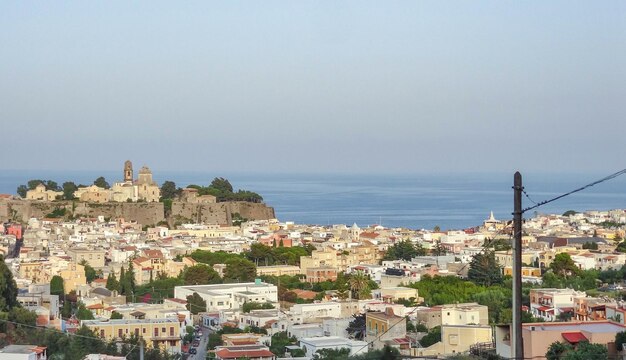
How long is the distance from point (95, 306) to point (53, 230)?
16.5 meters

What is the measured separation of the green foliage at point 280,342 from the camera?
55.8 feet

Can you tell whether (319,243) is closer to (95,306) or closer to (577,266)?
(577,266)

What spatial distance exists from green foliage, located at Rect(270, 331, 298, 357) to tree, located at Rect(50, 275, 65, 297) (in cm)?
785

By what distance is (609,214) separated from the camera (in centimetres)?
4784

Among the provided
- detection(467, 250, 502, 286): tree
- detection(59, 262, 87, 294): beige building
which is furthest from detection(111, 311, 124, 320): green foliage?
detection(467, 250, 502, 286): tree

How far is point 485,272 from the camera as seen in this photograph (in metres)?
26.5

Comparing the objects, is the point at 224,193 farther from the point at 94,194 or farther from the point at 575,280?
the point at 575,280

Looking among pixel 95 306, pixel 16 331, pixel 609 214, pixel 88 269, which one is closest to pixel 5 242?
pixel 88 269

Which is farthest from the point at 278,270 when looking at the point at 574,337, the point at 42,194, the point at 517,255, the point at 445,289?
the point at 517,255

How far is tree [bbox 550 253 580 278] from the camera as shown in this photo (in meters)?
27.6

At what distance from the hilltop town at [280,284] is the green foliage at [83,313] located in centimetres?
5

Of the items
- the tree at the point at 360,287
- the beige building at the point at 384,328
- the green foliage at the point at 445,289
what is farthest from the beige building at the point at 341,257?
the beige building at the point at 384,328

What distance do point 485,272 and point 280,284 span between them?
204 inches

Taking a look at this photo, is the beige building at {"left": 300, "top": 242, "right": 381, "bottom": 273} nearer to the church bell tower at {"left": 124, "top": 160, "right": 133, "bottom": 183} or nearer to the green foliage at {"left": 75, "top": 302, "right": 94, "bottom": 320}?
the green foliage at {"left": 75, "top": 302, "right": 94, "bottom": 320}
